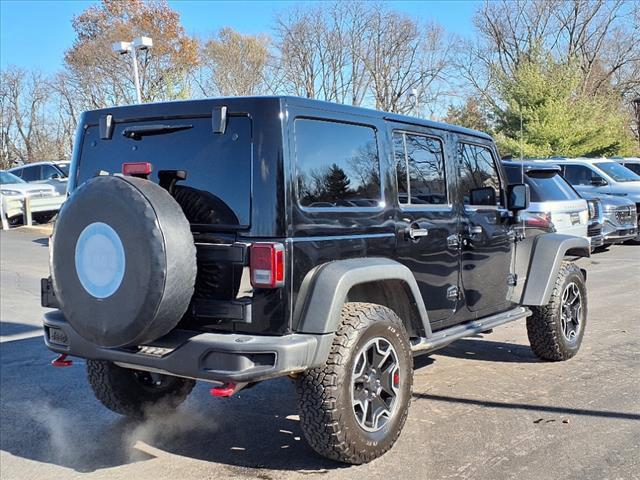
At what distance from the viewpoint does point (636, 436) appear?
4.07 metres

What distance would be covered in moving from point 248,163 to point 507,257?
2.84 meters

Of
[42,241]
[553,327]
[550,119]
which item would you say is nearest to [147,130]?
[553,327]

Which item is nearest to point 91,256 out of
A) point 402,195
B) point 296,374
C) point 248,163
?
point 248,163

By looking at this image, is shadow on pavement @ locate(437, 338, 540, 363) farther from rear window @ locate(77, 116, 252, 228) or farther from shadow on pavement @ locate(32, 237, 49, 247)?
shadow on pavement @ locate(32, 237, 49, 247)

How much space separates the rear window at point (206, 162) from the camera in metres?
3.47

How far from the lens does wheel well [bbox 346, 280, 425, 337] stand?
4.00m

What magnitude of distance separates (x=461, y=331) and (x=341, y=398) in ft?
4.92

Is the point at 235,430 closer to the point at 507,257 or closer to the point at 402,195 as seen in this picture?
the point at 402,195

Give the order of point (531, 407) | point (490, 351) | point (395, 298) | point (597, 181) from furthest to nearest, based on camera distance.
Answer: point (597, 181)
point (490, 351)
point (531, 407)
point (395, 298)

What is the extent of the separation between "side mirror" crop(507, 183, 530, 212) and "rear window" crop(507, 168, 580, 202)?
5.06m

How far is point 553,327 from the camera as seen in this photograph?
554 centimetres

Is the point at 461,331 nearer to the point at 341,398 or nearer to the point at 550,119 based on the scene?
the point at 341,398

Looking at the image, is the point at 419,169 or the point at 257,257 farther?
the point at 419,169

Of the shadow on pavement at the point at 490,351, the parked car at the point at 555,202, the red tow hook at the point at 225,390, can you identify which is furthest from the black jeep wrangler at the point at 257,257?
the parked car at the point at 555,202
